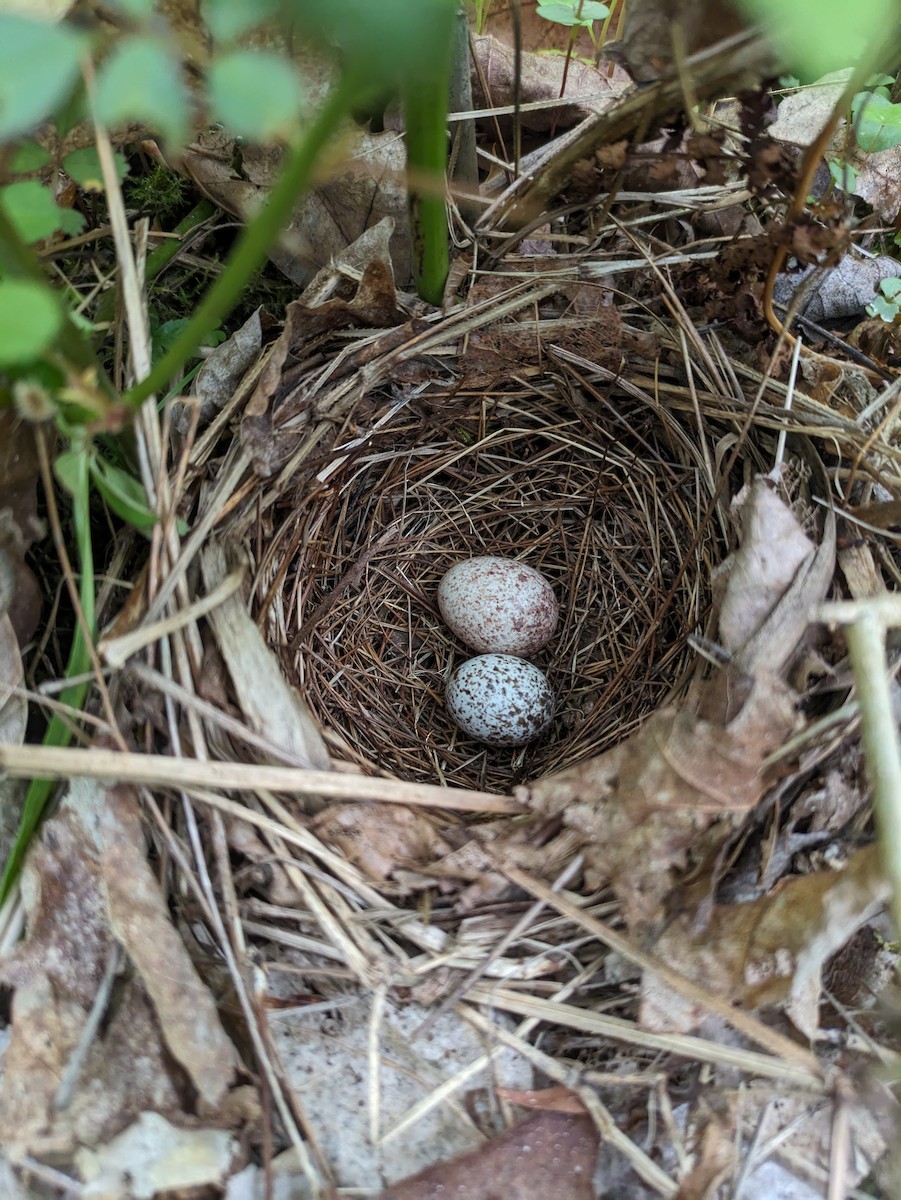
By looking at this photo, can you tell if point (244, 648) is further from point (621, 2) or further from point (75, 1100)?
point (621, 2)

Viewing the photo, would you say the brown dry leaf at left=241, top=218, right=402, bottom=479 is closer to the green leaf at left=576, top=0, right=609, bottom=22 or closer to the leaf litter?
the leaf litter

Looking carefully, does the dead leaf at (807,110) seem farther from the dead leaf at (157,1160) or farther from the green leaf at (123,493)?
the dead leaf at (157,1160)

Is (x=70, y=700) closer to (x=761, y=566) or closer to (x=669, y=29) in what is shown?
(x=761, y=566)

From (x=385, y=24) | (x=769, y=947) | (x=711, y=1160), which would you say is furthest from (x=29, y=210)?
(x=711, y=1160)

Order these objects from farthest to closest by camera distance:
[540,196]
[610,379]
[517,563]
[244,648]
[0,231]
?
1. [517,563]
2. [610,379]
3. [540,196]
4. [244,648]
5. [0,231]

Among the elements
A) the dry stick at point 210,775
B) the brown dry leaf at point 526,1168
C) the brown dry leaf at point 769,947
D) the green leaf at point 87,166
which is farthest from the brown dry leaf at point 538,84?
the brown dry leaf at point 526,1168

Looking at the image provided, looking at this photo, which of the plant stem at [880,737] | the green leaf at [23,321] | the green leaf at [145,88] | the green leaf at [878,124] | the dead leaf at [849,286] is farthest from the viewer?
the dead leaf at [849,286]

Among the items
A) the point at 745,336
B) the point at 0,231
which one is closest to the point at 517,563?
the point at 745,336
